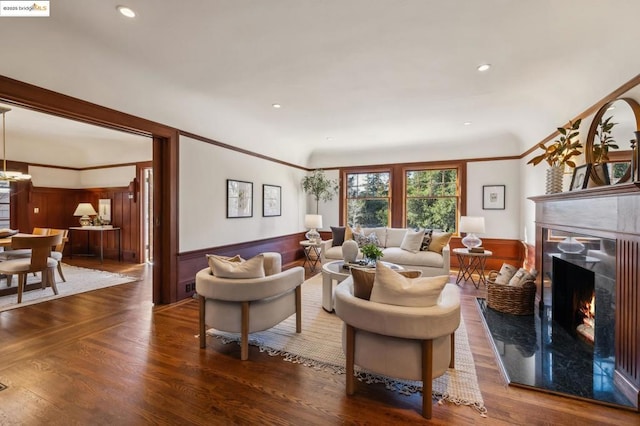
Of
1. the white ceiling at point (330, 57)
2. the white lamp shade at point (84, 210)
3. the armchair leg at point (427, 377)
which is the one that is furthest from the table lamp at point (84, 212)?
the armchair leg at point (427, 377)

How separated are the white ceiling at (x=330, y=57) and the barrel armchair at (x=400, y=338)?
7.16ft

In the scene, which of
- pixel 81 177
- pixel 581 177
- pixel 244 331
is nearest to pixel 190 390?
pixel 244 331

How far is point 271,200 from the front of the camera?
6.07 meters

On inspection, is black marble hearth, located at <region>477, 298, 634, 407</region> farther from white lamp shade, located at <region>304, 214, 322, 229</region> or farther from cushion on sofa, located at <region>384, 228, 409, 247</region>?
white lamp shade, located at <region>304, 214, 322, 229</region>

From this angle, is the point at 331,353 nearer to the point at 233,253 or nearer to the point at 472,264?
the point at 233,253

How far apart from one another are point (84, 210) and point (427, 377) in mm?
8520

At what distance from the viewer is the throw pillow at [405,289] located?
1.90 meters

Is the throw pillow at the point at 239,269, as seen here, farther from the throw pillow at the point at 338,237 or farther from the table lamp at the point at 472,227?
the table lamp at the point at 472,227

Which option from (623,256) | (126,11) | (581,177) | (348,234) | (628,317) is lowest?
(628,317)

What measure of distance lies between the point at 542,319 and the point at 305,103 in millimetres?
4058

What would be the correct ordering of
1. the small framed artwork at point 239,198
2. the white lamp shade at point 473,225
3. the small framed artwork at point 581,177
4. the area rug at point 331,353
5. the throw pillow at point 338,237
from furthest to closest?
the throw pillow at point 338,237 → the white lamp shade at point 473,225 → the small framed artwork at point 239,198 → the small framed artwork at point 581,177 → the area rug at point 331,353

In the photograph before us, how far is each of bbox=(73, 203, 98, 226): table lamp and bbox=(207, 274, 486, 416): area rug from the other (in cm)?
620

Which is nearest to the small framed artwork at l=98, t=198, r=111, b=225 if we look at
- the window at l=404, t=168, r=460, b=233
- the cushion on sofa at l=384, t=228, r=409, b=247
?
the cushion on sofa at l=384, t=228, r=409, b=247

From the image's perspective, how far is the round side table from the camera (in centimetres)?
485
